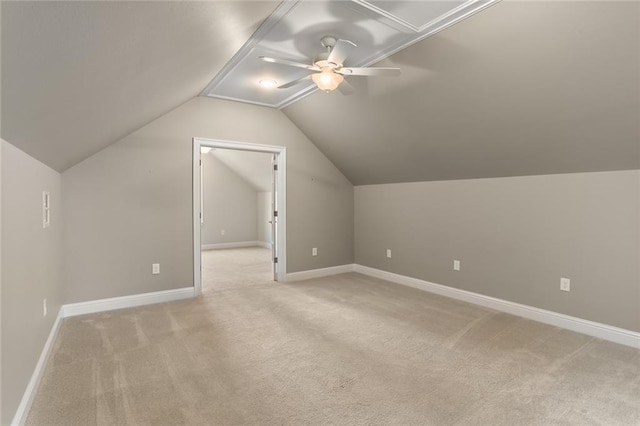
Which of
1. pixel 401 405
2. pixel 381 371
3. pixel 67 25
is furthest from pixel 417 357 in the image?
pixel 67 25

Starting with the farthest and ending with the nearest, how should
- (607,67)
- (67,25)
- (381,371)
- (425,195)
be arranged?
(425,195)
(381,371)
(607,67)
(67,25)

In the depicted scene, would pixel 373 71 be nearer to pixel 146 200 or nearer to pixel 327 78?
pixel 327 78

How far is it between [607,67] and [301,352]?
2.96 meters

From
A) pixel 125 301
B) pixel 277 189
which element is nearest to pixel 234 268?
pixel 277 189

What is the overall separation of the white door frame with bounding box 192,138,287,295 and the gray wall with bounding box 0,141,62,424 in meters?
1.57

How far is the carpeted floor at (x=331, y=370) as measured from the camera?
5.98 ft

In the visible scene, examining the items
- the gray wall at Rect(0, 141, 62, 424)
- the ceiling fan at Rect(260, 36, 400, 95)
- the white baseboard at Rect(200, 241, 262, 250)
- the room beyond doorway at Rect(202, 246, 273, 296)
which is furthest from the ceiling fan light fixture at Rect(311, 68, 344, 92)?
the white baseboard at Rect(200, 241, 262, 250)

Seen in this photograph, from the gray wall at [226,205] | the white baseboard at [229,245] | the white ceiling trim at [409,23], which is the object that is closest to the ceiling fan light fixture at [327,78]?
the white ceiling trim at [409,23]

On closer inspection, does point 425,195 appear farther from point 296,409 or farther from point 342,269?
point 296,409

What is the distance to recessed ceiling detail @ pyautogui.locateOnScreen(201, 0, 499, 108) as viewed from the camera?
2.16 m

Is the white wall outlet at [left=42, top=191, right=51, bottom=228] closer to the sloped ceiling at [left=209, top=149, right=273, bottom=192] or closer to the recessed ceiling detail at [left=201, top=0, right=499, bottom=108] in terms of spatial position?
the recessed ceiling detail at [left=201, top=0, right=499, bottom=108]

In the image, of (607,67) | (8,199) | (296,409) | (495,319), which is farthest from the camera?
(495,319)

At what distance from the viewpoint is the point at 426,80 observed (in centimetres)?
293

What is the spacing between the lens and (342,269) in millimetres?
5422
